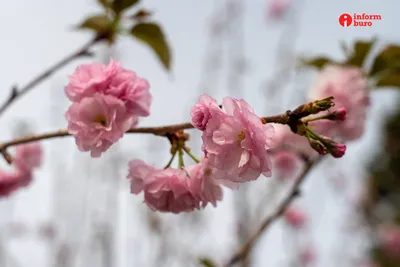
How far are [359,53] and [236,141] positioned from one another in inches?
35.4

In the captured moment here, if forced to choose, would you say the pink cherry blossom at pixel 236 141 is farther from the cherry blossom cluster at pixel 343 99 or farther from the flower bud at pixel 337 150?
the cherry blossom cluster at pixel 343 99

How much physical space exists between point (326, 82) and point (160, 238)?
2569 millimetres

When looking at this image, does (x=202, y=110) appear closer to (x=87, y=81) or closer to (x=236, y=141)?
(x=236, y=141)

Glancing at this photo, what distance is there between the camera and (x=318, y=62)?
1.40 meters

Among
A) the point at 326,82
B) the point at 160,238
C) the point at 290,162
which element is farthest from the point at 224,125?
the point at 160,238

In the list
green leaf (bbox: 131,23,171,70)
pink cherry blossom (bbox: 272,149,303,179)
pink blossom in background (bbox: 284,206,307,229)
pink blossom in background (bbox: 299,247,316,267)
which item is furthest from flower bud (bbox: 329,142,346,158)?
pink blossom in background (bbox: 299,247,316,267)

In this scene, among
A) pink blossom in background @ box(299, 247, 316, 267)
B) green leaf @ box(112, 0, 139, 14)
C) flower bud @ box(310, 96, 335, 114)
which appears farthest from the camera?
pink blossom in background @ box(299, 247, 316, 267)

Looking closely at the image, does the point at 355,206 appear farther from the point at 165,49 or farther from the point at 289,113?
the point at 289,113

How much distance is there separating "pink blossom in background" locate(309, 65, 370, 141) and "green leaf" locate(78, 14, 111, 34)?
2.21 ft

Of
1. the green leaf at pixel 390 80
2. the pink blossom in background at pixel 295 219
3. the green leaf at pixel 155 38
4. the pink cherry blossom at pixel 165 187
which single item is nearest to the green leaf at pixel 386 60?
the green leaf at pixel 390 80

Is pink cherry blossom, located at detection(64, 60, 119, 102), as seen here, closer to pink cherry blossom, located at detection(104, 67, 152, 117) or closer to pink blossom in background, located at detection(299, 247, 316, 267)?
pink cherry blossom, located at detection(104, 67, 152, 117)

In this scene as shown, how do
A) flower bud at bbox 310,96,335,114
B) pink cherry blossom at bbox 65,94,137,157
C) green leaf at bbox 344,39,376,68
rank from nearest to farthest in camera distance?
flower bud at bbox 310,96,335,114 < pink cherry blossom at bbox 65,94,137,157 < green leaf at bbox 344,39,376,68

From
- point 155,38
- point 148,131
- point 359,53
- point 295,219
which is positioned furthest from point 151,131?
point 295,219

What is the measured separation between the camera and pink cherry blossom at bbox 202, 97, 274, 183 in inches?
22.3
